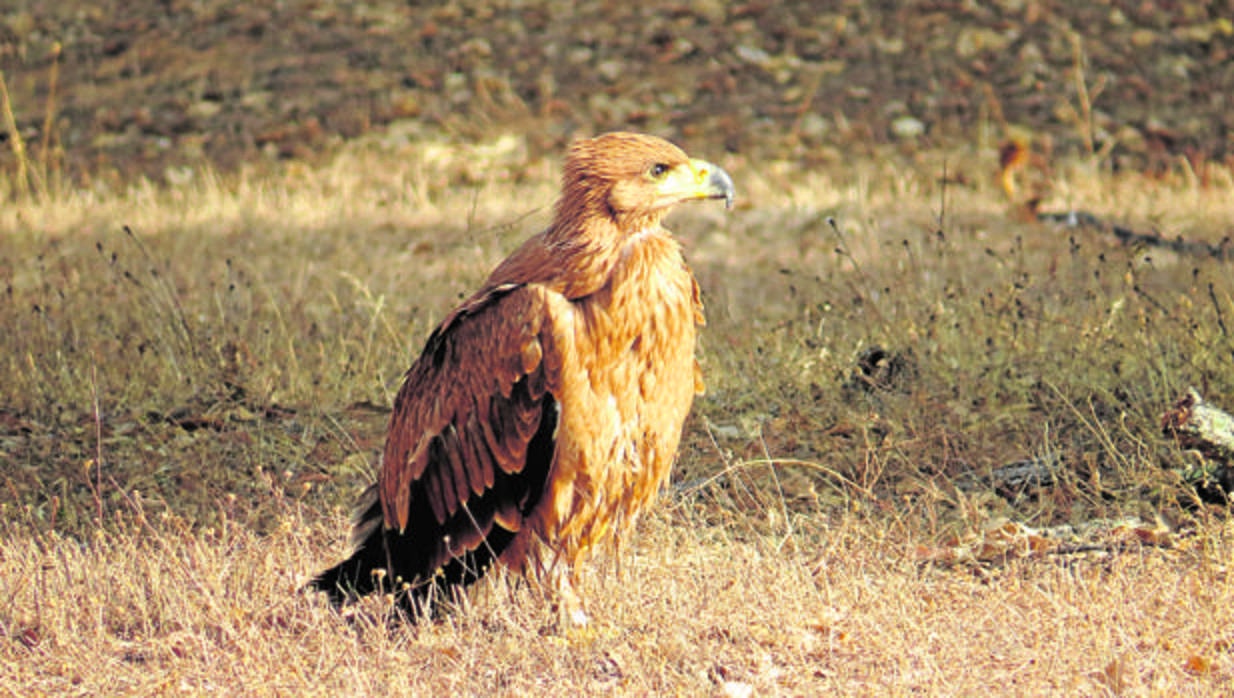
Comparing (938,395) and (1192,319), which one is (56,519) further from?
(1192,319)

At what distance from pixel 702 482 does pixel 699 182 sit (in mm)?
1250

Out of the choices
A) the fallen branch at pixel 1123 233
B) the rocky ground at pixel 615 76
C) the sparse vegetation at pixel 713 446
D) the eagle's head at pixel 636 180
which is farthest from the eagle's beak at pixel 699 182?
the rocky ground at pixel 615 76

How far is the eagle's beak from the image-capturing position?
13.1 ft

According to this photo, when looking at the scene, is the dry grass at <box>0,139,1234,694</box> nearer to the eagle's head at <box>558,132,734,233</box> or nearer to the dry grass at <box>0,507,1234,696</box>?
the dry grass at <box>0,507,1234,696</box>

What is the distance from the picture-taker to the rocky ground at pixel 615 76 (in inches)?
588

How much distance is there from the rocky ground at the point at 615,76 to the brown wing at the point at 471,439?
10389 millimetres

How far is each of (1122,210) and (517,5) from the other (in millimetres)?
9869

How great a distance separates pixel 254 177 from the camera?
43.9 feet

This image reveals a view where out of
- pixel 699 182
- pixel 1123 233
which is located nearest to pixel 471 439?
pixel 699 182

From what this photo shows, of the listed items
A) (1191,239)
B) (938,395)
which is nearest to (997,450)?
(938,395)

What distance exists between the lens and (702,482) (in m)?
4.91

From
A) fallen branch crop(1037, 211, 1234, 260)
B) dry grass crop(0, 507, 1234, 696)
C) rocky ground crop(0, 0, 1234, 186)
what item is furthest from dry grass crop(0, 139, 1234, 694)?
rocky ground crop(0, 0, 1234, 186)

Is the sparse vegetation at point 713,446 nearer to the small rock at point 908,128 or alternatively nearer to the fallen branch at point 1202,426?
the fallen branch at point 1202,426

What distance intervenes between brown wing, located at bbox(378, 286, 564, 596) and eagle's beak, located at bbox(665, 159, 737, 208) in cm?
45
